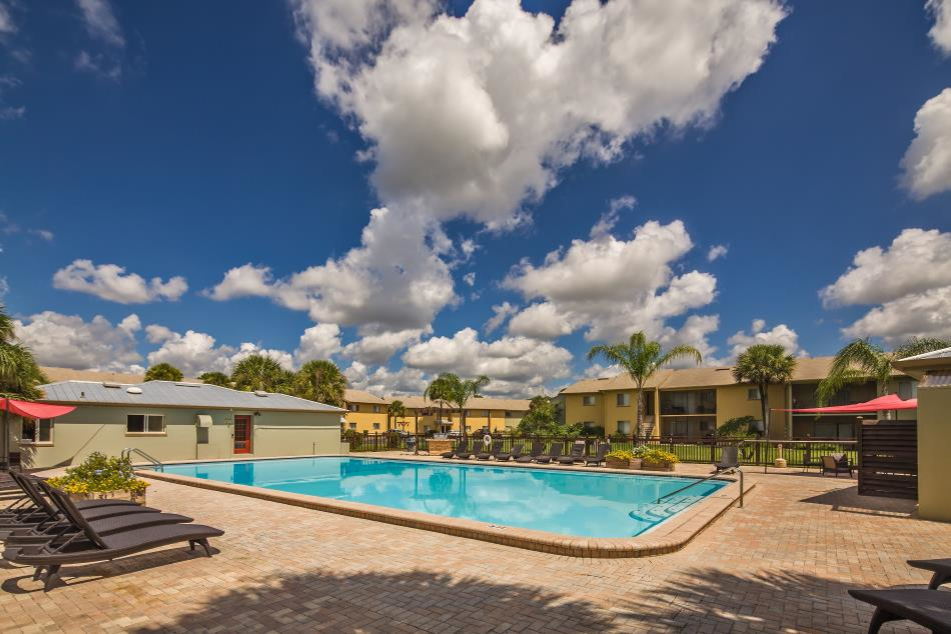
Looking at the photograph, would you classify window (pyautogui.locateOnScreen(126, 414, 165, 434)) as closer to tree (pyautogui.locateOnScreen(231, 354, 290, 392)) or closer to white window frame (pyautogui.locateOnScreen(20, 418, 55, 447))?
white window frame (pyautogui.locateOnScreen(20, 418, 55, 447))

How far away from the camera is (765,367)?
114ft

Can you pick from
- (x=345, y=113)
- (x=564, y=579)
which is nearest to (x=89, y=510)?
(x=564, y=579)

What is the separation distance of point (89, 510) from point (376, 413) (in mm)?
62530

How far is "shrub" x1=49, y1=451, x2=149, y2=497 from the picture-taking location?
380 inches

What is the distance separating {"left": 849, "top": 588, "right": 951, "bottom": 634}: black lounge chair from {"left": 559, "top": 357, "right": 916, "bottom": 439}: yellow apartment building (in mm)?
31861

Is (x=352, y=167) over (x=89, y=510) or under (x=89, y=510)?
over

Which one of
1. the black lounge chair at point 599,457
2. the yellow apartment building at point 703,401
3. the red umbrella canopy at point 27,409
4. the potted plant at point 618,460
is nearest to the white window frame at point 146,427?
the red umbrella canopy at point 27,409

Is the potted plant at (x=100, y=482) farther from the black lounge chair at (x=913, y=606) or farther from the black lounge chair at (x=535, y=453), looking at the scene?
the black lounge chair at (x=535, y=453)

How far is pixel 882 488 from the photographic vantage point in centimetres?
1072

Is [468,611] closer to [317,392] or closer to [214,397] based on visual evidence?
[214,397]

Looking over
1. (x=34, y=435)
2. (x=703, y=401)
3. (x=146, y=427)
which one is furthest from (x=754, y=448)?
(x=34, y=435)

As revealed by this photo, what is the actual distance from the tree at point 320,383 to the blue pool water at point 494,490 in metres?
15.3

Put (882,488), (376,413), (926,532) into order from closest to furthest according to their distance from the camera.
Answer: (926,532), (882,488), (376,413)

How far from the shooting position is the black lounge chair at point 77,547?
5059mm
